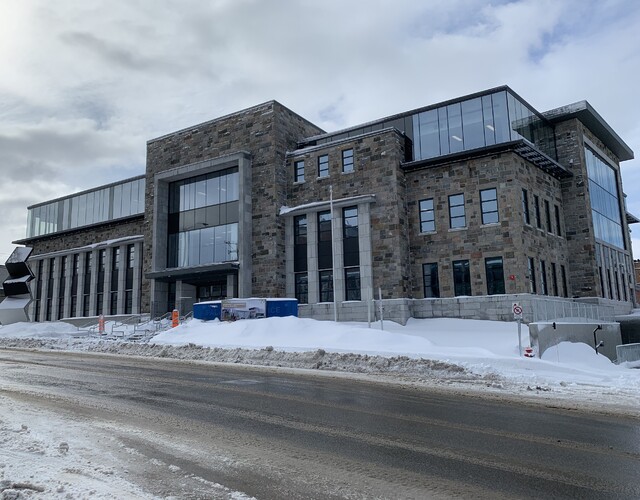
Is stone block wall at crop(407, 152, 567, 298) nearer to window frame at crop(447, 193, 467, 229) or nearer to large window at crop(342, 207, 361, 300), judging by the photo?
window frame at crop(447, 193, 467, 229)

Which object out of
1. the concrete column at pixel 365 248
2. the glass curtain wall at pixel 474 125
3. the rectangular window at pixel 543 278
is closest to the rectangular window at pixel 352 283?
the concrete column at pixel 365 248

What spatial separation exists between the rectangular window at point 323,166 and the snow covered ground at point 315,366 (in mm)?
10898

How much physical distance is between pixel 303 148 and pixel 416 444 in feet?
101

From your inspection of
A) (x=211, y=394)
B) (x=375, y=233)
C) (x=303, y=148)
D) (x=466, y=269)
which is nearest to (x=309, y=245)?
(x=375, y=233)

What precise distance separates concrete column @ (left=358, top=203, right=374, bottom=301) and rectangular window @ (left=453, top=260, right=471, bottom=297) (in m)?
4.78

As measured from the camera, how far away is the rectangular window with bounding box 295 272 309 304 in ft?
109

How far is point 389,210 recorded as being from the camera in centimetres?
3083

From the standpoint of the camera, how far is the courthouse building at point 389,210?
97.1ft

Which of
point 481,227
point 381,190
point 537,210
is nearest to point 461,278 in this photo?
point 481,227

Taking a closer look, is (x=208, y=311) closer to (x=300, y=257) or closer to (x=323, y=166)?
(x=300, y=257)

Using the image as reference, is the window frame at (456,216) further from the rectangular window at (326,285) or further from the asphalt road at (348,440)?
the asphalt road at (348,440)

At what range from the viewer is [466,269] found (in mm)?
29562

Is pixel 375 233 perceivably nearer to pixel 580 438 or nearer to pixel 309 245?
pixel 309 245

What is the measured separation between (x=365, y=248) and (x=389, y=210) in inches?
104
